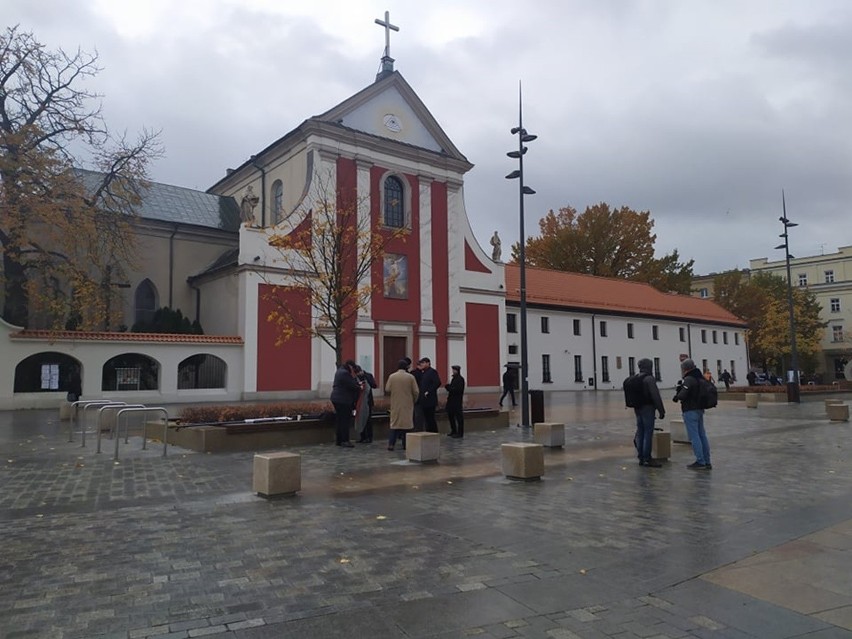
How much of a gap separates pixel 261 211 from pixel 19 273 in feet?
48.1

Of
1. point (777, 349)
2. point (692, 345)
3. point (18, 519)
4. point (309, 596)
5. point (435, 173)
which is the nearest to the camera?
point (309, 596)

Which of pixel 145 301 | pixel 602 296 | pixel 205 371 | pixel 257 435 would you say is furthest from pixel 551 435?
pixel 602 296

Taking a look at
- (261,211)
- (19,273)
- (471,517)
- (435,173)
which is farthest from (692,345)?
(471,517)

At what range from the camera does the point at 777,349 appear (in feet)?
200

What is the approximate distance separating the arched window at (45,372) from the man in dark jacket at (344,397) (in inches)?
652

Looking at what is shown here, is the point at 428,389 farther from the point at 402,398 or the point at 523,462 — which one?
the point at 523,462

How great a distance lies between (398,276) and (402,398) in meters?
23.4

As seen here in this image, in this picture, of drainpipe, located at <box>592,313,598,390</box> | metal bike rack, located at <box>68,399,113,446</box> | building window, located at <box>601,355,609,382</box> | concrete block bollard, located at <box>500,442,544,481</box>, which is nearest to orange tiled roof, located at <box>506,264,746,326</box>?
drainpipe, located at <box>592,313,598,390</box>

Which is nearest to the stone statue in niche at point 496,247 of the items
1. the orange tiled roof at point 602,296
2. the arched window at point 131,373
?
the orange tiled roof at point 602,296

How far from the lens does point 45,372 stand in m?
24.9

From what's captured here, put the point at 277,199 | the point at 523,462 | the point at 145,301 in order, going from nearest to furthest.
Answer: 1. the point at 523,462
2. the point at 145,301
3. the point at 277,199

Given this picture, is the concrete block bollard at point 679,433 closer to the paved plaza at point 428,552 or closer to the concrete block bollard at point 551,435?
the concrete block bollard at point 551,435

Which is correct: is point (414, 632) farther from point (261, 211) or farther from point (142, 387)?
point (261, 211)

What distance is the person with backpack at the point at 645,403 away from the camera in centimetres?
1052
